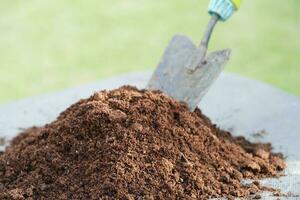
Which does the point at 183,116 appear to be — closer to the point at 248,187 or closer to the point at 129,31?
the point at 248,187

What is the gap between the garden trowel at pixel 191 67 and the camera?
2.35 metres

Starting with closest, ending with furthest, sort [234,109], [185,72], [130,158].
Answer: [130,158], [185,72], [234,109]

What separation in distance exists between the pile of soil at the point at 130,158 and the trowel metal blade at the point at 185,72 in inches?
5.3

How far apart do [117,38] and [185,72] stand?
2.07 m

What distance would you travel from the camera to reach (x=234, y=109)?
2678 millimetres

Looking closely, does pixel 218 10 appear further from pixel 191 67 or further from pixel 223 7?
pixel 191 67

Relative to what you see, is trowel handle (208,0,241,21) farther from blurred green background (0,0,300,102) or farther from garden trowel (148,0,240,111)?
blurred green background (0,0,300,102)

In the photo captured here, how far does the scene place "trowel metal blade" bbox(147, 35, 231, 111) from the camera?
2.35 m

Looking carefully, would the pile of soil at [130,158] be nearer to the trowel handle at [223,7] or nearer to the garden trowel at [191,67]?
the garden trowel at [191,67]

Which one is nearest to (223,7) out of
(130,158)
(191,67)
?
(191,67)

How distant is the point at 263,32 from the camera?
4457 millimetres

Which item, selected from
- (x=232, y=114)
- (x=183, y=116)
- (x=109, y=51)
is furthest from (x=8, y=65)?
(x=183, y=116)

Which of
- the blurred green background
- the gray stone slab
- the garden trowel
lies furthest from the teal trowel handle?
the blurred green background

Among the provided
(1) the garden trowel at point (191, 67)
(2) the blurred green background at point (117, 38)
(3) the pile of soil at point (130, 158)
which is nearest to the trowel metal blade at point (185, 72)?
(1) the garden trowel at point (191, 67)
